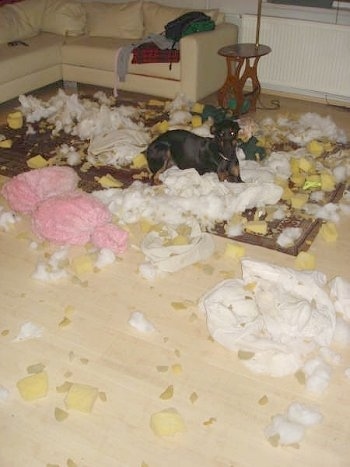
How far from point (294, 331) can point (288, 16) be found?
14.0ft

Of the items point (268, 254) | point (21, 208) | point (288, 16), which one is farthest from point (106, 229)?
point (288, 16)

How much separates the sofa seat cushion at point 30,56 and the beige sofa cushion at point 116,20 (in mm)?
455

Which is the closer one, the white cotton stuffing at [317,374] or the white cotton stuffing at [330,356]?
the white cotton stuffing at [317,374]

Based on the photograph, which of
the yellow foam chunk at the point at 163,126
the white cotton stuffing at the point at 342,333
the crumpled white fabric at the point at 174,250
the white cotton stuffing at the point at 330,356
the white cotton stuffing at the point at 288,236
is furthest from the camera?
the yellow foam chunk at the point at 163,126

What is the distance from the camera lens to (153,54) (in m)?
5.15

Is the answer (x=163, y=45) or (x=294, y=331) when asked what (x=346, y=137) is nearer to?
(x=163, y=45)

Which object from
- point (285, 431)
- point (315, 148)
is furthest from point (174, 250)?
point (315, 148)

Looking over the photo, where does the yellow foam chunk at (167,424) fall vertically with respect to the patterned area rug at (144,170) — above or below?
below

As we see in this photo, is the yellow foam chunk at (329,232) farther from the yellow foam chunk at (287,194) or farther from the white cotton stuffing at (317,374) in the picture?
the white cotton stuffing at (317,374)

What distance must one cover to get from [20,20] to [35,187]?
328 centimetres

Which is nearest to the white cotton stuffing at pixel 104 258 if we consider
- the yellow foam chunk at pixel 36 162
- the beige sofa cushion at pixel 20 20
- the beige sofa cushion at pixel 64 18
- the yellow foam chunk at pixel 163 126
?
the yellow foam chunk at pixel 36 162

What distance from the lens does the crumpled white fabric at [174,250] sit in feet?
9.09

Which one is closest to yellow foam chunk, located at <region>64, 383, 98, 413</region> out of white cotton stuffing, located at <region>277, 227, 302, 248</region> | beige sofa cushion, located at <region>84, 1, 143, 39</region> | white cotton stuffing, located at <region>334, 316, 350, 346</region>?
white cotton stuffing, located at <region>334, 316, 350, 346</region>

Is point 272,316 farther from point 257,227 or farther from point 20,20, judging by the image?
point 20,20
